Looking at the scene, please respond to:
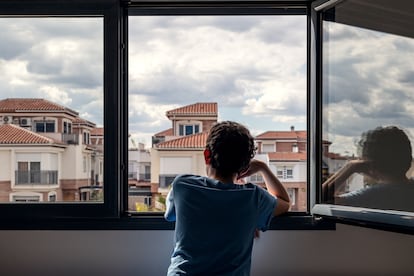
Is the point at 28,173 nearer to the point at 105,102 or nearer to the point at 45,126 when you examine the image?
the point at 45,126

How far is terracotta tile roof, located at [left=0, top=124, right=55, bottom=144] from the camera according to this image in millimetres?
2465

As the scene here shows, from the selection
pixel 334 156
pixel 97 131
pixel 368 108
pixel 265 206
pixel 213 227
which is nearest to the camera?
pixel 213 227

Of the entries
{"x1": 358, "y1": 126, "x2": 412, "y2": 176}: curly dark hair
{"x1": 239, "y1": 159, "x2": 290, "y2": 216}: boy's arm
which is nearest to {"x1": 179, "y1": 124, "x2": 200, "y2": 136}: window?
{"x1": 239, "y1": 159, "x2": 290, "y2": 216}: boy's arm

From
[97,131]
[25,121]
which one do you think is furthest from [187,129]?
[25,121]

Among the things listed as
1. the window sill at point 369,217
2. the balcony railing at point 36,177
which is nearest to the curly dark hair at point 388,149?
the window sill at point 369,217

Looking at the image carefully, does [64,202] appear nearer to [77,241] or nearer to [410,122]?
[77,241]

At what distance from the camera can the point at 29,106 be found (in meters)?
2.46

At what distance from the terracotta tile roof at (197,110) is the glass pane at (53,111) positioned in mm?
333

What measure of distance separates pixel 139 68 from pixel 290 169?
82 cm

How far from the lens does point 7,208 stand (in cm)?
244

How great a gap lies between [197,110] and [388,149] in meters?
0.84

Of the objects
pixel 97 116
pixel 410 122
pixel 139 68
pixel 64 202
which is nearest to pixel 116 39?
pixel 139 68

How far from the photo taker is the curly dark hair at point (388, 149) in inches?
81.1

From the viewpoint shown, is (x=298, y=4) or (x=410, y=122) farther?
(x=298, y=4)
